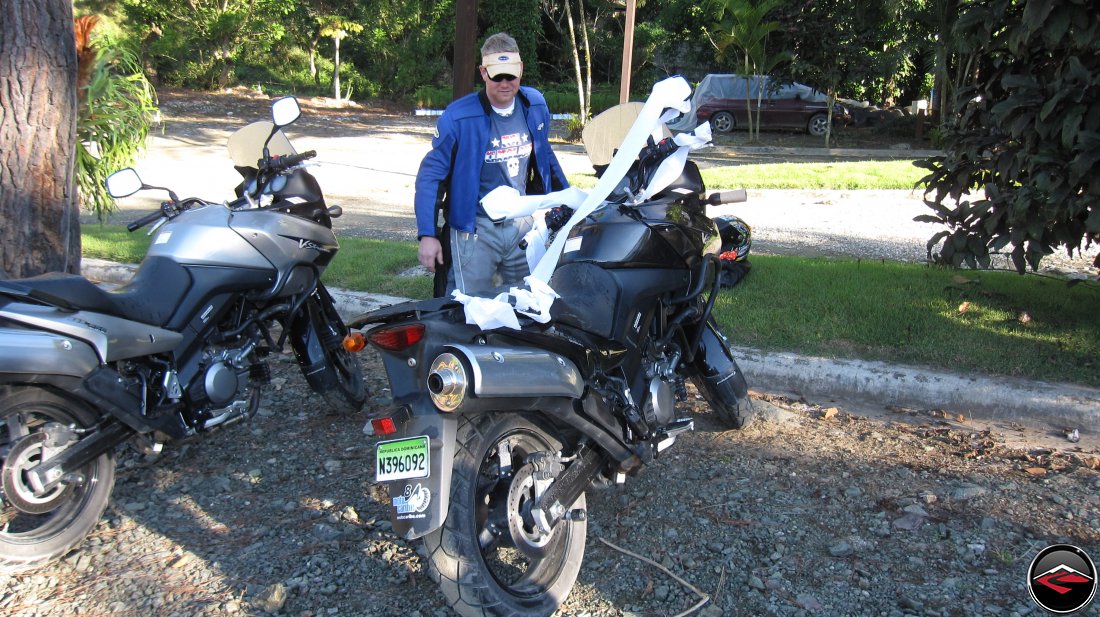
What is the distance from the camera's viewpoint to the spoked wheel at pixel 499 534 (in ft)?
8.96

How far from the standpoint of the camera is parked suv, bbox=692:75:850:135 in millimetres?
23125

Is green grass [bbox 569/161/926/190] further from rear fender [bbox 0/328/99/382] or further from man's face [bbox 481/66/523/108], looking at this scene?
rear fender [bbox 0/328/99/382]

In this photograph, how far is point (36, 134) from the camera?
5.05 m

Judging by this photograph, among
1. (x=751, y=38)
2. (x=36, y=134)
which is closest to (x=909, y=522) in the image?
(x=36, y=134)

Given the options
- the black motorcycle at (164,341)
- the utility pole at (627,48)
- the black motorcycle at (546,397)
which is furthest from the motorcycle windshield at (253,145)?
the utility pole at (627,48)

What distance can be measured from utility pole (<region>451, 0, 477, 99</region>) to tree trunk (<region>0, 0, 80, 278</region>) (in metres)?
3.02

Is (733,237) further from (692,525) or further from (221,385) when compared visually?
(221,385)

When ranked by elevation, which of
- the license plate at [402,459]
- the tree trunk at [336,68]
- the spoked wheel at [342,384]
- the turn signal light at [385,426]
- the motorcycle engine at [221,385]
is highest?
the tree trunk at [336,68]

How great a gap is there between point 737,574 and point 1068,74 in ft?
10.4

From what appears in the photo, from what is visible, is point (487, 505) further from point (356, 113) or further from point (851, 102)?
point (356, 113)

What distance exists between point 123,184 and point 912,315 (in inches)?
180

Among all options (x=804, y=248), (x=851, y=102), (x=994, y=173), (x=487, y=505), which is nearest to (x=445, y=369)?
(x=487, y=505)

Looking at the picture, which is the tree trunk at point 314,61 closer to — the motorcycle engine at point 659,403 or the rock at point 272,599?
the motorcycle engine at point 659,403

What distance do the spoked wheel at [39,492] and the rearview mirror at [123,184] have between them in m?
1.15
